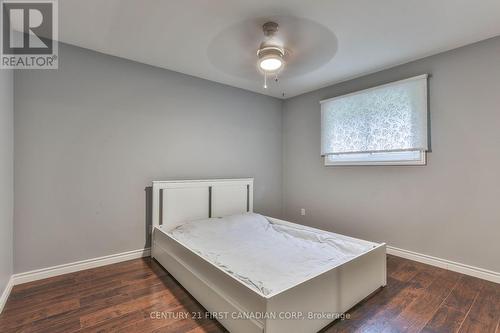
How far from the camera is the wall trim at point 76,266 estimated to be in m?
2.35

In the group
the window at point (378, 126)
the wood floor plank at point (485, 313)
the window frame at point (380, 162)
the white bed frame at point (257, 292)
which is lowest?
the wood floor plank at point (485, 313)

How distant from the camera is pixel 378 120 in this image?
320 centimetres

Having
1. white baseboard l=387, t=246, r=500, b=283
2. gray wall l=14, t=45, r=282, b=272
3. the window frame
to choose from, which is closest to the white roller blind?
the window frame

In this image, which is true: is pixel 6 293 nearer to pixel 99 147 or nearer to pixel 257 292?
pixel 99 147

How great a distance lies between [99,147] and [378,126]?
3.45 meters

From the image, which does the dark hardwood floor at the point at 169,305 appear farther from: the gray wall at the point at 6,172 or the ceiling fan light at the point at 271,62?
the ceiling fan light at the point at 271,62

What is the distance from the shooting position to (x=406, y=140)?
9.60 ft

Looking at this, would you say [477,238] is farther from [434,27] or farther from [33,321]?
[33,321]

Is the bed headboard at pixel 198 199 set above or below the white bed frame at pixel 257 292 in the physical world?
above

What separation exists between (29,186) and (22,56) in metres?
1.29
